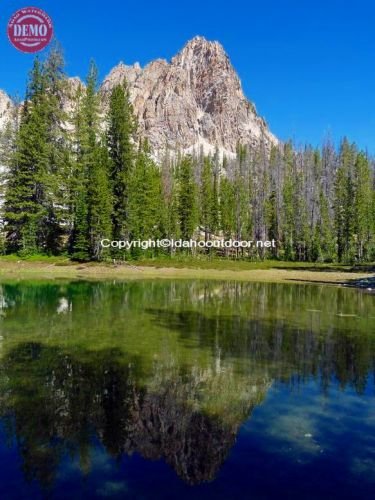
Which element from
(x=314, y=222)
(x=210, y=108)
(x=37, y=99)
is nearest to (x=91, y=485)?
(x=37, y=99)

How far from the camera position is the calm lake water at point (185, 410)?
22.0 feet

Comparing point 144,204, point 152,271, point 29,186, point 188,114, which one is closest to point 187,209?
point 144,204

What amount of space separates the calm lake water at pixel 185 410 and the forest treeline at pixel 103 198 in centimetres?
4499

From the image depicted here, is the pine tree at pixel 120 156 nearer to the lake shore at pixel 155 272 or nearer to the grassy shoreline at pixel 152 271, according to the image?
the grassy shoreline at pixel 152 271

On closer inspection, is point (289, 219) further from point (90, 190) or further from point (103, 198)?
point (90, 190)

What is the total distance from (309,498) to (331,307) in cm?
2097

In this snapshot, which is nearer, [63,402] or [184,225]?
[63,402]

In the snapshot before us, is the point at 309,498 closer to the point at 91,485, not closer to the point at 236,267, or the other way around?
the point at 91,485

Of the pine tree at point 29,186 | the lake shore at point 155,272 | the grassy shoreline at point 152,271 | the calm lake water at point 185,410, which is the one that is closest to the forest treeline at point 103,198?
the pine tree at point 29,186

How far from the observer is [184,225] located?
79.1 metres

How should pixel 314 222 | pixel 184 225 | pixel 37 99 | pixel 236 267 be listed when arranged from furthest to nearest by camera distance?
pixel 314 222
pixel 184 225
pixel 37 99
pixel 236 267

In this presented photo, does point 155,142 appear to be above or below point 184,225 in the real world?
above

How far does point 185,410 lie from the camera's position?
934 centimetres

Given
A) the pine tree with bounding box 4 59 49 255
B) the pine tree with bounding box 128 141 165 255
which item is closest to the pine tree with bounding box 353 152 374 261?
the pine tree with bounding box 128 141 165 255
